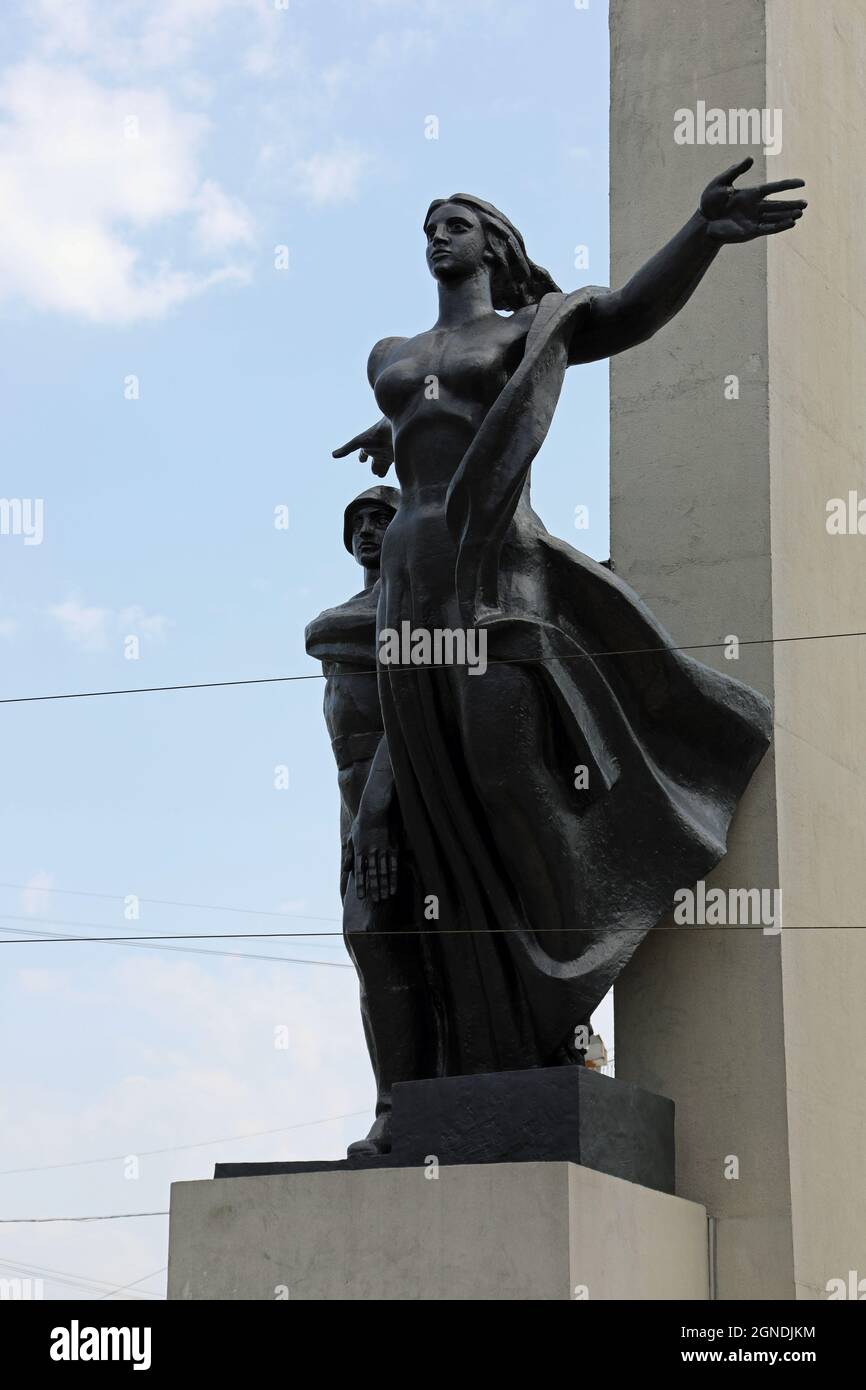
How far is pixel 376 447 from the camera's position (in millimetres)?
8969

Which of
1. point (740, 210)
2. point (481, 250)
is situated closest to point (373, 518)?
point (481, 250)

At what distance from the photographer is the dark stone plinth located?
7.39 metres

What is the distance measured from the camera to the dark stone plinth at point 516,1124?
24.2 feet

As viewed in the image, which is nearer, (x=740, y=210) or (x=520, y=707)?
(x=740, y=210)

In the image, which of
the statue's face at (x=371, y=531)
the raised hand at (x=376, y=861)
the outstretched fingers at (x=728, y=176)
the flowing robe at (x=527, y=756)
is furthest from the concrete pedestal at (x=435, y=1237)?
the outstretched fingers at (x=728, y=176)

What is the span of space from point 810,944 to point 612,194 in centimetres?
348

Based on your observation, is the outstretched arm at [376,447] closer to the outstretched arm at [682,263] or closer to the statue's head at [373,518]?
the statue's head at [373,518]

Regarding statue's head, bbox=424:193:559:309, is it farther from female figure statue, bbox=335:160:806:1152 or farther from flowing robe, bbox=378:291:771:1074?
flowing robe, bbox=378:291:771:1074

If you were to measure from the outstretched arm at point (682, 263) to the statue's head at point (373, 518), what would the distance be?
3.70ft

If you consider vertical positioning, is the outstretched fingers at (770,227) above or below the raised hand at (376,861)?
above

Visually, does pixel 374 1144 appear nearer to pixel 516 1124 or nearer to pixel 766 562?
pixel 516 1124

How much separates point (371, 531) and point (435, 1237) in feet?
9.82

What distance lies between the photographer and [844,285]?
385 inches
